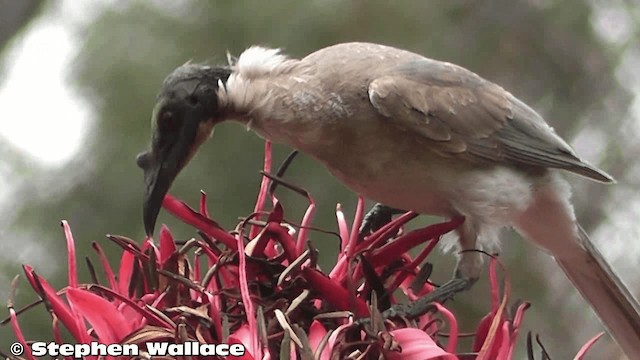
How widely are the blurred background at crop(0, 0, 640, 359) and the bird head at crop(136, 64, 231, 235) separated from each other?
53cm

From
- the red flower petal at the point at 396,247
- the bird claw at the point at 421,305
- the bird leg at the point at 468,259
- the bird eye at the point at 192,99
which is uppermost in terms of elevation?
the bird eye at the point at 192,99

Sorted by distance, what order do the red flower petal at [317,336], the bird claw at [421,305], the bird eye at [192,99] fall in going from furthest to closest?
the bird eye at [192,99], the bird claw at [421,305], the red flower petal at [317,336]

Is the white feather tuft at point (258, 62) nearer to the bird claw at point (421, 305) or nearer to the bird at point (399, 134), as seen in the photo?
the bird at point (399, 134)

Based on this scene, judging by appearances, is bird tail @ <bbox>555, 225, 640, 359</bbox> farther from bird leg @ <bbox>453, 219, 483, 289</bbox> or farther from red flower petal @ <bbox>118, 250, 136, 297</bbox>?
red flower petal @ <bbox>118, 250, 136, 297</bbox>

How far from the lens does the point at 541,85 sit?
2055mm

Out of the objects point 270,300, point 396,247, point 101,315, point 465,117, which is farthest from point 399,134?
point 101,315

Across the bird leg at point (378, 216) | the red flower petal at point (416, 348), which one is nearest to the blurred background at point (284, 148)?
the bird leg at point (378, 216)

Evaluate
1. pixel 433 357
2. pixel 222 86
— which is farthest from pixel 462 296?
pixel 433 357

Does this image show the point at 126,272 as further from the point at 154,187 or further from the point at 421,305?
the point at 421,305

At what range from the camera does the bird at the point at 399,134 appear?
3.58 ft

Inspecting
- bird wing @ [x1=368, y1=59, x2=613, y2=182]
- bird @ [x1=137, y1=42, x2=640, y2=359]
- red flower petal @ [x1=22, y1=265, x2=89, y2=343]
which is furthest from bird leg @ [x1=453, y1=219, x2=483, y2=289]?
red flower petal @ [x1=22, y1=265, x2=89, y2=343]

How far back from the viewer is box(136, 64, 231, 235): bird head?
1048 millimetres

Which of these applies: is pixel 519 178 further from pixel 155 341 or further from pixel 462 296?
pixel 155 341

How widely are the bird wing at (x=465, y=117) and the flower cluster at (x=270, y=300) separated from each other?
245 mm
